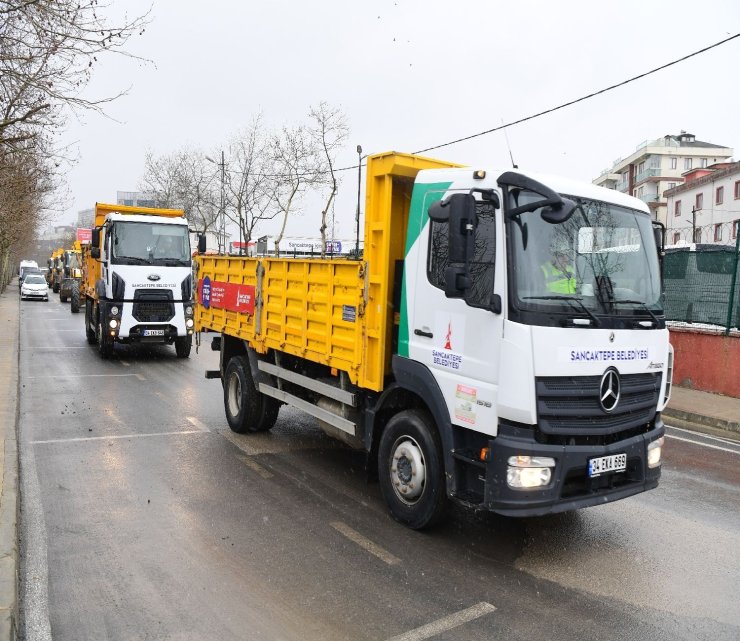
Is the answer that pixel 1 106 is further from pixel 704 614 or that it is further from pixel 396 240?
pixel 704 614

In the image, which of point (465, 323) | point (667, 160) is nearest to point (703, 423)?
point (465, 323)

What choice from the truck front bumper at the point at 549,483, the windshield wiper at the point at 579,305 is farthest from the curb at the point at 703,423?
the windshield wiper at the point at 579,305

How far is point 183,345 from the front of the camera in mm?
14930

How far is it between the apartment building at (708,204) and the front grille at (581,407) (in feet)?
127

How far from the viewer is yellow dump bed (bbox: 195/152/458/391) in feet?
17.2

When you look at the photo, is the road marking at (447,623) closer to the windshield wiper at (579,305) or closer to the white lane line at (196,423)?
the windshield wiper at (579,305)

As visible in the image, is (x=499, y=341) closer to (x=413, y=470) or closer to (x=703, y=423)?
(x=413, y=470)

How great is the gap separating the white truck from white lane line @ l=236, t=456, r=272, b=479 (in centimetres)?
803

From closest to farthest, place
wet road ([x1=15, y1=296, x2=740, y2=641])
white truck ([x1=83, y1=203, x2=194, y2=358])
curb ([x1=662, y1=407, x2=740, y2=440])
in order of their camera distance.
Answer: wet road ([x1=15, y1=296, x2=740, y2=641])
curb ([x1=662, y1=407, x2=740, y2=440])
white truck ([x1=83, y1=203, x2=194, y2=358])

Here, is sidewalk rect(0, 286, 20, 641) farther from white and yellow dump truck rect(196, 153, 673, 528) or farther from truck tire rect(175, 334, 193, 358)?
truck tire rect(175, 334, 193, 358)

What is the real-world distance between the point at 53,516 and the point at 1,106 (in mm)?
6688

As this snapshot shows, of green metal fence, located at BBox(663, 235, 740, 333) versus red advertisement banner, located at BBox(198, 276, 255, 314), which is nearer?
red advertisement banner, located at BBox(198, 276, 255, 314)

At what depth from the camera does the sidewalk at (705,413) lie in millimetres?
9352

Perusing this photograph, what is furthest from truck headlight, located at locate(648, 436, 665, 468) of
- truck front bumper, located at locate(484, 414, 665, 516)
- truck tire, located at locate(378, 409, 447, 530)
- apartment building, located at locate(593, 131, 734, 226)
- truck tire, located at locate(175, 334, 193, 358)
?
apartment building, located at locate(593, 131, 734, 226)
